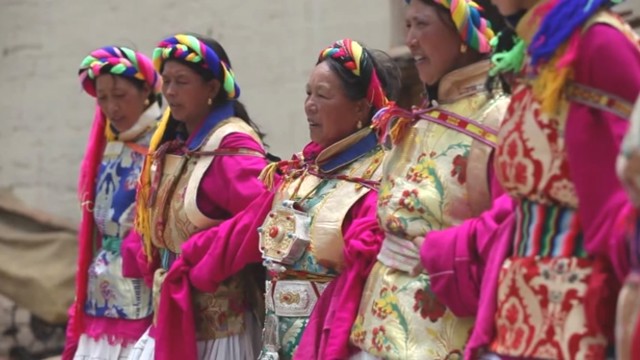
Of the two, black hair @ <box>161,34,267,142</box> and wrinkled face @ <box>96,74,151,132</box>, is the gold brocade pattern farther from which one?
wrinkled face @ <box>96,74,151,132</box>

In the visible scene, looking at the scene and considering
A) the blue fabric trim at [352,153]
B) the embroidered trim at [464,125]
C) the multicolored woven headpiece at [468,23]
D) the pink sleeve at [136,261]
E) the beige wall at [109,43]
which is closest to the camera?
the embroidered trim at [464,125]

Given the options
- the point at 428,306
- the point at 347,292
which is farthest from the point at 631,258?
the point at 347,292

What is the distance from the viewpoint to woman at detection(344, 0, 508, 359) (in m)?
3.36

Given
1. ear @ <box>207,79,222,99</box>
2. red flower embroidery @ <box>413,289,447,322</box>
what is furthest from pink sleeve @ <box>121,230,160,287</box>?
red flower embroidery @ <box>413,289,447,322</box>

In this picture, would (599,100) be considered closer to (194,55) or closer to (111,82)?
(194,55)

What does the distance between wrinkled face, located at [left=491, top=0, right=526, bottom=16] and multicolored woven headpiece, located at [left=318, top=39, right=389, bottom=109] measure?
4.79ft

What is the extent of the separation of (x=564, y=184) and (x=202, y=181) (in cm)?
248

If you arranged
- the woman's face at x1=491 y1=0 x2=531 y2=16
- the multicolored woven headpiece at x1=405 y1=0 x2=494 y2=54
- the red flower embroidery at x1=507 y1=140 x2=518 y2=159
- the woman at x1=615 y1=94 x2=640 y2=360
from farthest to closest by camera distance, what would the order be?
the multicolored woven headpiece at x1=405 y1=0 x2=494 y2=54, the woman's face at x1=491 y1=0 x2=531 y2=16, the red flower embroidery at x1=507 y1=140 x2=518 y2=159, the woman at x1=615 y1=94 x2=640 y2=360

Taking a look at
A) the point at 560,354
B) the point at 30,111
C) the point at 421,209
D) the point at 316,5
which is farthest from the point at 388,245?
the point at 30,111

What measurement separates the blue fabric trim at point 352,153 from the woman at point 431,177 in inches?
23.8

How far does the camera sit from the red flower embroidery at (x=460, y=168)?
3400mm

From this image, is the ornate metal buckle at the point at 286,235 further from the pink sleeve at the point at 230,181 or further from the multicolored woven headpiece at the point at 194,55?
the multicolored woven headpiece at the point at 194,55

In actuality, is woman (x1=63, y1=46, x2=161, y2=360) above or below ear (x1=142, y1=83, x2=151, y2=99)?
below

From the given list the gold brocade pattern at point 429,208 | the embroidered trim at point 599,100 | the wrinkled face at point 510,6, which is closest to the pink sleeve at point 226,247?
the gold brocade pattern at point 429,208
